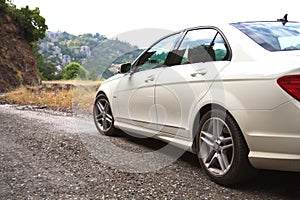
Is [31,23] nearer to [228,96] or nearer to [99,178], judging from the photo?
[99,178]

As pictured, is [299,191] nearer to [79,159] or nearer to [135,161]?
[135,161]

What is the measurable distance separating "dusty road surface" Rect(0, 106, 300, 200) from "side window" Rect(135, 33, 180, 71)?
1.16 metres

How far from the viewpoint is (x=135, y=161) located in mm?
3965

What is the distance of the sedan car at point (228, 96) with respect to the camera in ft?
8.55

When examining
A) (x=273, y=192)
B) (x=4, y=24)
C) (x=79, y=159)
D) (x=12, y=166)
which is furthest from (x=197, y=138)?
(x=4, y=24)

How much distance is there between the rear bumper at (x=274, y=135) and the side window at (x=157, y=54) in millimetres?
1669

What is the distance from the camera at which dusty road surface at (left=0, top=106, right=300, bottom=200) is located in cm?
286

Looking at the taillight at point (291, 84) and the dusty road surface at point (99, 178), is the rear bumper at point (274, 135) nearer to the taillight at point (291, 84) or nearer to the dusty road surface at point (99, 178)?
the taillight at point (291, 84)

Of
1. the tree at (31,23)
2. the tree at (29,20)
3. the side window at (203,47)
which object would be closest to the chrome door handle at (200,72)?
the side window at (203,47)

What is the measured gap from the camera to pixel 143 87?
172 inches

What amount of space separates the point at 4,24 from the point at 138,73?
25353mm

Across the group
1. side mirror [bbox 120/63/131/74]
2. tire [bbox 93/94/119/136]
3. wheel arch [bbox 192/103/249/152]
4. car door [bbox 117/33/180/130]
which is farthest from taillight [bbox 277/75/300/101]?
tire [bbox 93/94/119/136]


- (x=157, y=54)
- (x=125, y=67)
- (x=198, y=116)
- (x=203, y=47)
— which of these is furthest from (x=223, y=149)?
(x=125, y=67)

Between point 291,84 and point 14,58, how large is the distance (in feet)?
86.2
